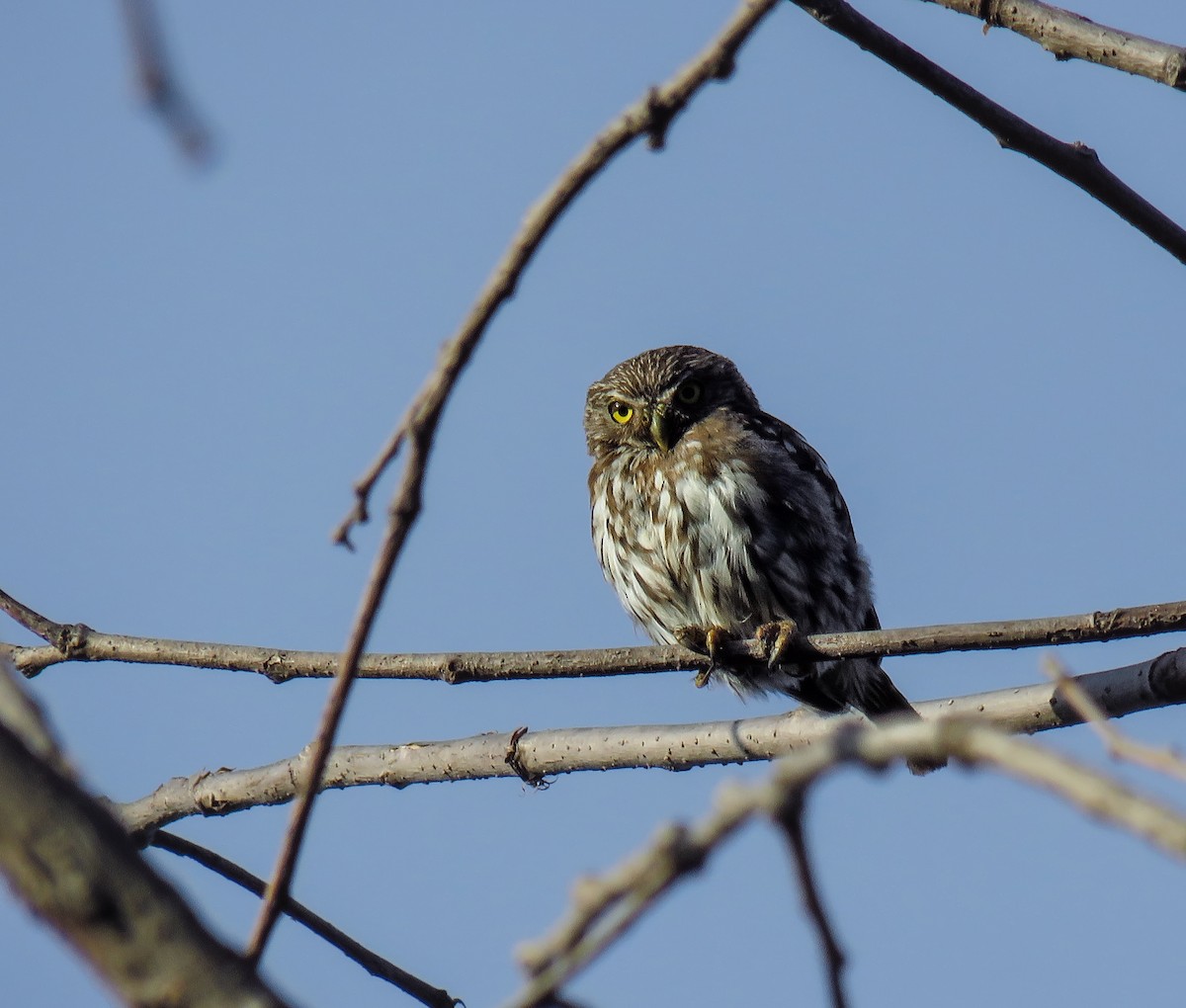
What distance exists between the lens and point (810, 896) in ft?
3.76

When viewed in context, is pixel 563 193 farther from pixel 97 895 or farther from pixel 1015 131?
pixel 1015 131

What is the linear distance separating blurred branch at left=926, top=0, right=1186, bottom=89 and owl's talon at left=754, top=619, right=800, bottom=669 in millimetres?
2273

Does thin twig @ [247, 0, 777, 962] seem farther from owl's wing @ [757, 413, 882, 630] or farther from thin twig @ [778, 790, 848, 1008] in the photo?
owl's wing @ [757, 413, 882, 630]

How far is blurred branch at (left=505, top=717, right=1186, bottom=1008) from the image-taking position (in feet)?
3.18

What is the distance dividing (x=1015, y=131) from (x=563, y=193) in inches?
71.6

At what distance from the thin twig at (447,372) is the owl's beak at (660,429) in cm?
521

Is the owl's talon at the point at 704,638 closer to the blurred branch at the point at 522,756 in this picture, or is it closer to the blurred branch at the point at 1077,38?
the blurred branch at the point at 522,756

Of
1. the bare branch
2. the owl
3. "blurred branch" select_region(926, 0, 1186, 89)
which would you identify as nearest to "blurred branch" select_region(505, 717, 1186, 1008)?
the bare branch

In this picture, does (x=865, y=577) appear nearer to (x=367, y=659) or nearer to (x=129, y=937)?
(x=367, y=659)

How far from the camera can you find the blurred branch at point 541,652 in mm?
3654

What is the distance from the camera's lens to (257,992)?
103 cm

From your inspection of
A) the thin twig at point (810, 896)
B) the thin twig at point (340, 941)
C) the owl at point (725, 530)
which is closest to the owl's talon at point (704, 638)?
the owl at point (725, 530)

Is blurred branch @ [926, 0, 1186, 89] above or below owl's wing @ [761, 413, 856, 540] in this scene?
below

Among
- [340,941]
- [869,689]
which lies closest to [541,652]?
[340,941]
